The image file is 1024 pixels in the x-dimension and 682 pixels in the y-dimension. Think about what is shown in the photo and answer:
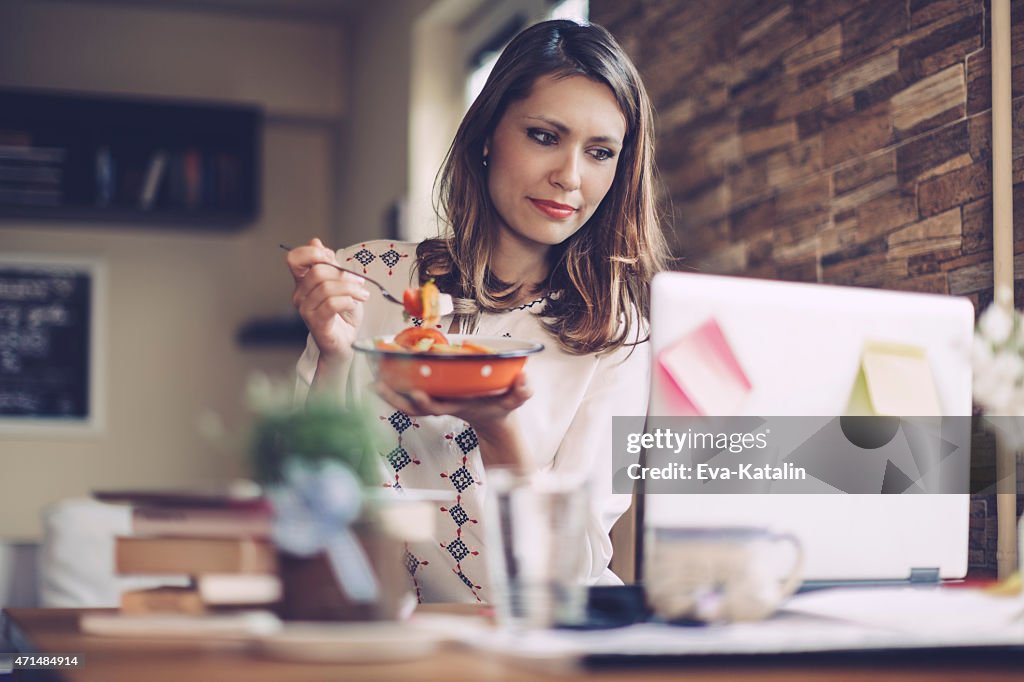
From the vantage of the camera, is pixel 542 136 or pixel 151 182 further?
pixel 151 182

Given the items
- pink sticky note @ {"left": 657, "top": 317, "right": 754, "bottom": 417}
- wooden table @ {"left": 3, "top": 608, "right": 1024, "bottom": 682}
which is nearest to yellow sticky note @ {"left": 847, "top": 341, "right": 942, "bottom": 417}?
pink sticky note @ {"left": 657, "top": 317, "right": 754, "bottom": 417}

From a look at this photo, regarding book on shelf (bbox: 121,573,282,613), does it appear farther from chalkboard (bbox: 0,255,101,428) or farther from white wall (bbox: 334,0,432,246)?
chalkboard (bbox: 0,255,101,428)

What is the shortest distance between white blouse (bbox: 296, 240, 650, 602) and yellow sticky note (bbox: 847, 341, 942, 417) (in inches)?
19.8

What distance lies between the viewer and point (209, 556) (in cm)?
87

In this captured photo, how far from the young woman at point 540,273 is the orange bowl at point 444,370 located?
0.29 meters

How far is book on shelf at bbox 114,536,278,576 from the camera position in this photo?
0.86m

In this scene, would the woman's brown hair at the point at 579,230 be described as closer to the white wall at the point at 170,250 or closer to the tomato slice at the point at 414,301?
the tomato slice at the point at 414,301

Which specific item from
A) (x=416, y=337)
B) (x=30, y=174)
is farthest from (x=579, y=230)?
(x=30, y=174)

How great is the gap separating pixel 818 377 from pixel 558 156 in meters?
0.66

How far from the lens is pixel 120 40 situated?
479cm

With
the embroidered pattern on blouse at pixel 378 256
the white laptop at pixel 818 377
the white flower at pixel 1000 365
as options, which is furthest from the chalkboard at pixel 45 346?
the white flower at pixel 1000 365

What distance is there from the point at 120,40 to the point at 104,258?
922 mm

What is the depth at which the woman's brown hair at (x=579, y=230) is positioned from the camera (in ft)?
5.35

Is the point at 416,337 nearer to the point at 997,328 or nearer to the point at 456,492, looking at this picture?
the point at 456,492
